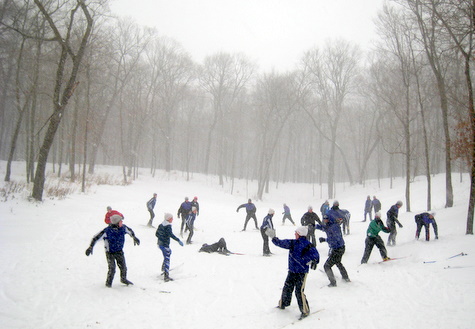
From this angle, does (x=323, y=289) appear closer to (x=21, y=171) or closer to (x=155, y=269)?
(x=155, y=269)

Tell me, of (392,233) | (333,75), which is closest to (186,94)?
(333,75)

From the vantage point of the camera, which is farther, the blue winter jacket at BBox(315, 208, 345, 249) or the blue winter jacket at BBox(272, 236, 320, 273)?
the blue winter jacket at BBox(315, 208, 345, 249)

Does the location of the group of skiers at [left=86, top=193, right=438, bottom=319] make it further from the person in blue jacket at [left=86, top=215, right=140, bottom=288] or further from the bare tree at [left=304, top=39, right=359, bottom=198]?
the bare tree at [left=304, top=39, right=359, bottom=198]

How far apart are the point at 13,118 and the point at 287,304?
43.7 meters

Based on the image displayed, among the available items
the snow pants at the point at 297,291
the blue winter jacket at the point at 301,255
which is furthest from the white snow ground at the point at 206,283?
the blue winter jacket at the point at 301,255

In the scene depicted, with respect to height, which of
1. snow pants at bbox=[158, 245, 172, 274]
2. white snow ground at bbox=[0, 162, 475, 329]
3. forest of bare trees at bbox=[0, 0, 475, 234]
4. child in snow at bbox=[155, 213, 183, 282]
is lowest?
white snow ground at bbox=[0, 162, 475, 329]

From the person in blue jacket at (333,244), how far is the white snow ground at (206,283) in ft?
1.19

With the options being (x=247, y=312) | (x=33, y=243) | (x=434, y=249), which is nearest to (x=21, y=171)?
(x=33, y=243)

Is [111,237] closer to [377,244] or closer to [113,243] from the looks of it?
[113,243]

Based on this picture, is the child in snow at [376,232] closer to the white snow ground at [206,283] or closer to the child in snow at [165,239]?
the white snow ground at [206,283]

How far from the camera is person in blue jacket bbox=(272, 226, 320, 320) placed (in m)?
5.83

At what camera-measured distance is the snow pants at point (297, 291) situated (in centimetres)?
581

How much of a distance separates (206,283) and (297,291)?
309cm

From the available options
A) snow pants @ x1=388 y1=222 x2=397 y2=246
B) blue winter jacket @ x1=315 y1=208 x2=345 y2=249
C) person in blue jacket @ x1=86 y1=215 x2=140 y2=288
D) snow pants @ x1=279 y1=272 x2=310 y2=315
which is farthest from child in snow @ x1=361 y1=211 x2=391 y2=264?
person in blue jacket @ x1=86 y1=215 x2=140 y2=288
